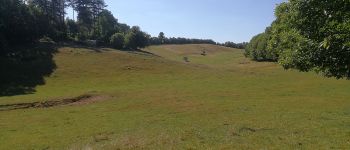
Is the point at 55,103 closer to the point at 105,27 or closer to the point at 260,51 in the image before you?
the point at 260,51

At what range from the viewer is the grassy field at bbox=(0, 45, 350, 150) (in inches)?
894

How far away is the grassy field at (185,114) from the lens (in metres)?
22.7

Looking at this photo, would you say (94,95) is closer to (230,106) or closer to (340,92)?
(230,106)

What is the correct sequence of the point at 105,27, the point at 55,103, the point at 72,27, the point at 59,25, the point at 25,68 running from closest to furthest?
the point at 55,103
the point at 25,68
the point at 59,25
the point at 72,27
the point at 105,27

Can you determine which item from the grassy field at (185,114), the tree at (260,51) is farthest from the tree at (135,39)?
the grassy field at (185,114)

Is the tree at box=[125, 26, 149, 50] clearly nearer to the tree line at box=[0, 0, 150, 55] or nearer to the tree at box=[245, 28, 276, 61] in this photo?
the tree line at box=[0, 0, 150, 55]

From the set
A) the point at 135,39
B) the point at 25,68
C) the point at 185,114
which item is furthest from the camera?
the point at 135,39

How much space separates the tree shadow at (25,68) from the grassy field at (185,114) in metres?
2.82

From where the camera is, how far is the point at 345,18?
1520 cm

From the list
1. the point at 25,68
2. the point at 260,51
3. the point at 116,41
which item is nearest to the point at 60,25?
the point at 116,41

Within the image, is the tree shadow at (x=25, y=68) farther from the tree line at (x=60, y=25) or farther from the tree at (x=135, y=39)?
the tree at (x=135, y=39)

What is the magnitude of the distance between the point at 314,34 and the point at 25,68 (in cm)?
6835

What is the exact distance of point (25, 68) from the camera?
78.5m

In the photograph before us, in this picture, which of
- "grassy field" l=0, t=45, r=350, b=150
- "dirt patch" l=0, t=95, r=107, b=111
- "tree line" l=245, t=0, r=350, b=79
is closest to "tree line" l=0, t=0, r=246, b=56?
"grassy field" l=0, t=45, r=350, b=150
